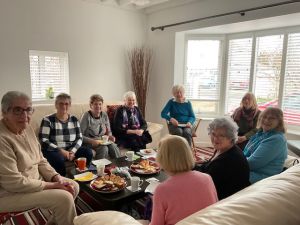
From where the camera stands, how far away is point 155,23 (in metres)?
4.78

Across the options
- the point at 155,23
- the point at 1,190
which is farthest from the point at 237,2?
the point at 1,190

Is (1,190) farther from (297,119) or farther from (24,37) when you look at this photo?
(297,119)

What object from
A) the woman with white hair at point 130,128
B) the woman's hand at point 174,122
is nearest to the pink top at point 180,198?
the woman with white hair at point 130,128

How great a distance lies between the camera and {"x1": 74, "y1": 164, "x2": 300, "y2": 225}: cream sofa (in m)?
0.80

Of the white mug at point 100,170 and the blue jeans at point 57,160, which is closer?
the white mug at point 100,170

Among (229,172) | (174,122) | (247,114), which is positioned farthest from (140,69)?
(229,172)

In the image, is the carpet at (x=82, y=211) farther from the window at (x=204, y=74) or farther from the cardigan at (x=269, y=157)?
the window at (x=204, y=74)

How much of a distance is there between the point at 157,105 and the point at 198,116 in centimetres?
85

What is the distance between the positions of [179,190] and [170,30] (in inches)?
151

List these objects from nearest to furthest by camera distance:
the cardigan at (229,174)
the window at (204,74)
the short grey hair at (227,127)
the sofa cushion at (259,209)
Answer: the sofa cushion at (259,209) → the cardigan at (229,174) → the short grey hair at (227,127) → the window at (204,74)

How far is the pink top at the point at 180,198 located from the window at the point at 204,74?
371 cm

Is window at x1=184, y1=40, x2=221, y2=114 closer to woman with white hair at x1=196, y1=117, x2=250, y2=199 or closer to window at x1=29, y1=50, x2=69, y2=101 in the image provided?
window at x1=29, y1=50, x2=69, y2=101

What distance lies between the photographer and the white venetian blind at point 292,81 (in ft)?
12.4

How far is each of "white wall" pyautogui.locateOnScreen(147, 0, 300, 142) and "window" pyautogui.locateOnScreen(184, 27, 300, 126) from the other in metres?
0.41
